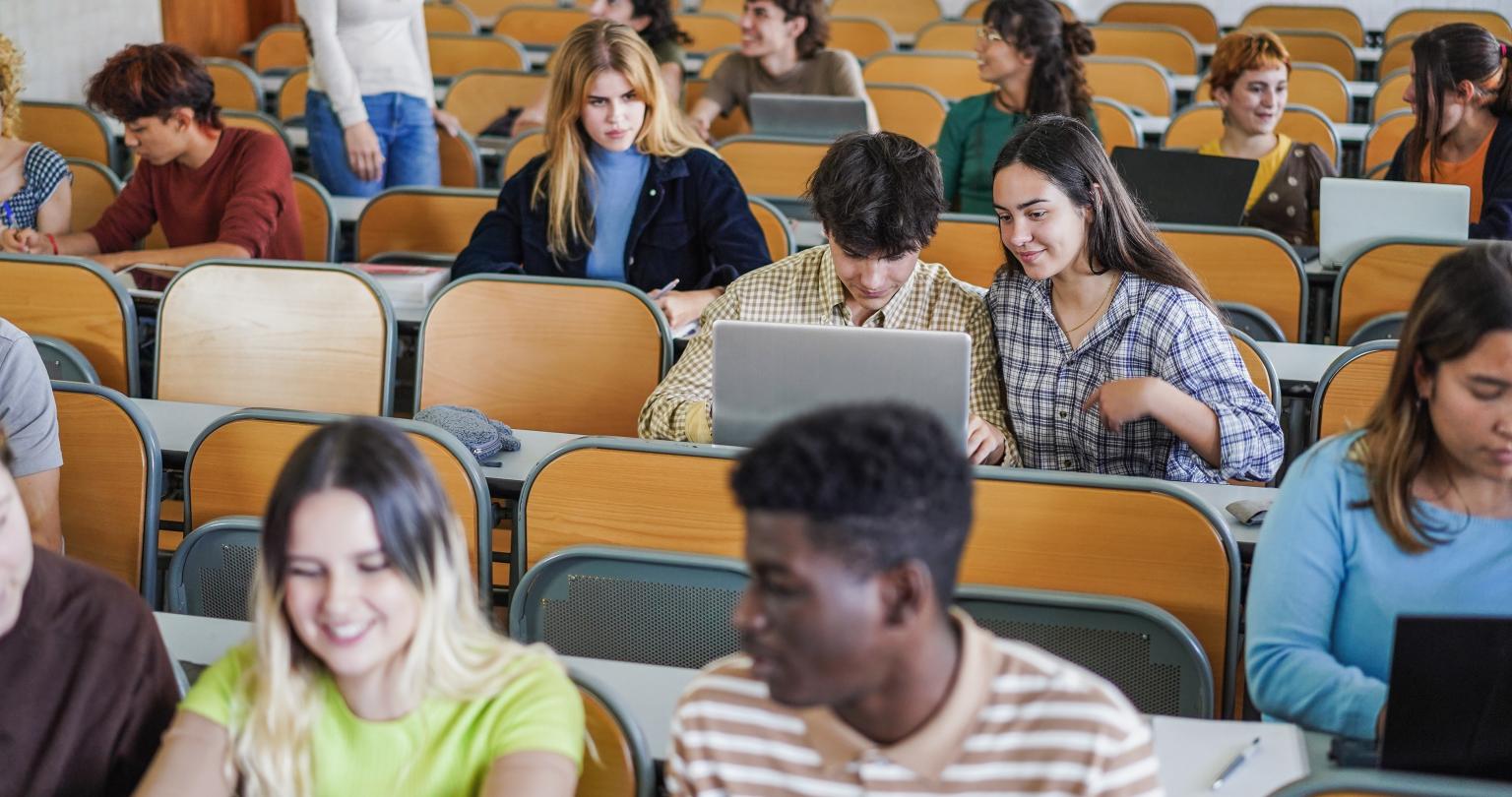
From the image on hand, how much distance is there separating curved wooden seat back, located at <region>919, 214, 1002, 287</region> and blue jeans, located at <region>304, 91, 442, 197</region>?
5.40ft

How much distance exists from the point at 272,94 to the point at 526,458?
13.9ft

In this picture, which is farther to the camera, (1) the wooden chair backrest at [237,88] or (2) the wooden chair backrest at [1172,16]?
(2) the wooden chair backrest at [1172,16]

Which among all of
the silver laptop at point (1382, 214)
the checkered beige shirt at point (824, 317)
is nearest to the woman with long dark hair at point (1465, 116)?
the silver laptop at point (1382, 214)

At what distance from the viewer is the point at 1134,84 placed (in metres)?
5.82

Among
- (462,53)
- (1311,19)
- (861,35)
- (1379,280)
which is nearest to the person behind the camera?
(1379,280)

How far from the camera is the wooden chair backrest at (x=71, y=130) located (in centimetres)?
496

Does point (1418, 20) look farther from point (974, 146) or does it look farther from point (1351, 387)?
point (1351, 387)

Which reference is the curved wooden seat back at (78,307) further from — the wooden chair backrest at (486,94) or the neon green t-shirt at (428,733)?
the wooden chair backrest at (486,94)

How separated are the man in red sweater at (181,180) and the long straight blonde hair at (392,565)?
2.26 m

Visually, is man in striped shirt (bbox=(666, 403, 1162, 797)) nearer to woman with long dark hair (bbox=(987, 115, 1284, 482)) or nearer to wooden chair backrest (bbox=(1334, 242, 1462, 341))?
woman with long dark hair (bbox=(987, 115, 1284, 482))

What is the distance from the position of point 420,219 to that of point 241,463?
1678mm

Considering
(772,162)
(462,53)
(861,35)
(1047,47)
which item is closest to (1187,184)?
(1047,47)

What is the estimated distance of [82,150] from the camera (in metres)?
5.00

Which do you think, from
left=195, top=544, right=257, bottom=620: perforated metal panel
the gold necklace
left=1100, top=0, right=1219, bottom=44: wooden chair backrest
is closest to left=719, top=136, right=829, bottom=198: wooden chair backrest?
the gold necklace
